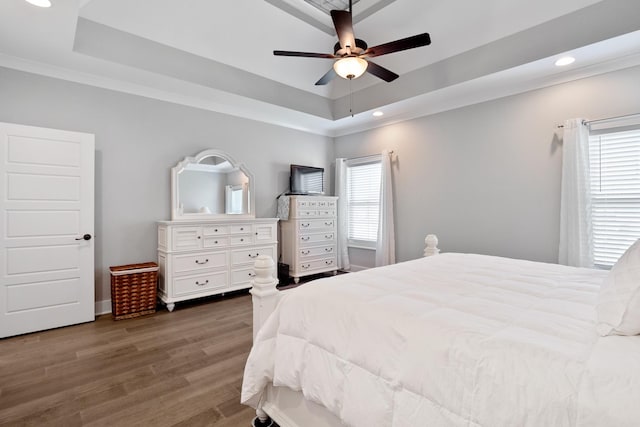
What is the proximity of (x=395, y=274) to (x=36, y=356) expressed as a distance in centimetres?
282

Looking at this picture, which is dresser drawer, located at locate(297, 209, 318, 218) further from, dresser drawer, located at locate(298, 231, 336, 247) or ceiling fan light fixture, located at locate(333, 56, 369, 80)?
ceiling fan light fixture, located at locate(333, 56, 369, 80)

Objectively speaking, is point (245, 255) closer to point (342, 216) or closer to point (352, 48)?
point (342, 216)

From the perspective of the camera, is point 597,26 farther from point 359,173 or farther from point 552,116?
point 359,173

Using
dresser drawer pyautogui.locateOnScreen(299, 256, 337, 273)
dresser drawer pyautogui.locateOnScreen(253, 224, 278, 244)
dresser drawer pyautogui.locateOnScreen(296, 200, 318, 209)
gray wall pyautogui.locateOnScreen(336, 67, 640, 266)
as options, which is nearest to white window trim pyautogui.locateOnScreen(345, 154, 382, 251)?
gray wall pyautogui.locateOnScreen(336, 67, 640, 266)

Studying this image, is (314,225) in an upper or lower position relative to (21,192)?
lower

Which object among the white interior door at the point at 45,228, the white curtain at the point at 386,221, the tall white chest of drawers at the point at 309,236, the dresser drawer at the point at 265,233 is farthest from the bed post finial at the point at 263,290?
the white curtain at the point at 386,221

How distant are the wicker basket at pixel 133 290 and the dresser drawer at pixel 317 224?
2.06 metres

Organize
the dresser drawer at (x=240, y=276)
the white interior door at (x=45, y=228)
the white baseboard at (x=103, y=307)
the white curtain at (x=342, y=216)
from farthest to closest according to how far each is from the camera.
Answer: the white curtain at (x=342, y=216)
the dresser drawer at (x=240, y=276)
the white baseboard at (x=103, y=307)
the white interior door at (x=45, y=228)

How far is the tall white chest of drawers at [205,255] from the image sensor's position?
353 centimetres

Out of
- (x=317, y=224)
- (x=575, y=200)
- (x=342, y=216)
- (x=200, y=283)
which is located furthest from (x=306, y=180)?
(x=575, y=200)

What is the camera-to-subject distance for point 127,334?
9.34 feet

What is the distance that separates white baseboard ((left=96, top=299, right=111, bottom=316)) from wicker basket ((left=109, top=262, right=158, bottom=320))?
15 cm

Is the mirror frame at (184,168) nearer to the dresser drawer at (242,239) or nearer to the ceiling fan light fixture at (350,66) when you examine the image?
the dresser drawer at (242,239)

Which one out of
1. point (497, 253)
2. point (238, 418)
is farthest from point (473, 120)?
point (238, 418)
